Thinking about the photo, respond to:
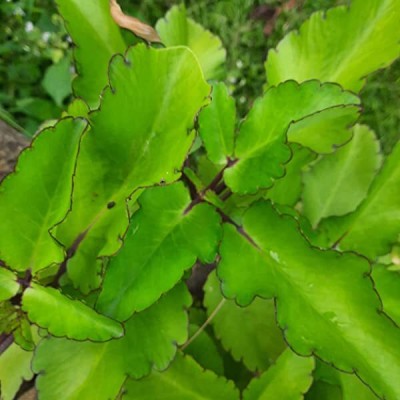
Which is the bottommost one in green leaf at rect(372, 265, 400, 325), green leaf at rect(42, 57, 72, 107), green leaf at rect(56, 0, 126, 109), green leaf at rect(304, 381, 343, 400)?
green leaf at rect(304, 381, 343, 400)

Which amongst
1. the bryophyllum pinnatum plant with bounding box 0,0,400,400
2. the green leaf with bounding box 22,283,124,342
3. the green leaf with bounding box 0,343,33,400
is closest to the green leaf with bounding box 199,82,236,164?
the bryophyllum pinnatum plant with bounding box 0,0,400,400

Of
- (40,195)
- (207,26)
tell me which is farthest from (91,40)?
(207,26)

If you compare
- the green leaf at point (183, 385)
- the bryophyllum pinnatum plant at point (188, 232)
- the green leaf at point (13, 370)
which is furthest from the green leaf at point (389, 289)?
the green leaf at point (13, 370)

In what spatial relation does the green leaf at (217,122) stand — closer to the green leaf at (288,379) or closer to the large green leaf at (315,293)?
the large green leaf at (315,293)

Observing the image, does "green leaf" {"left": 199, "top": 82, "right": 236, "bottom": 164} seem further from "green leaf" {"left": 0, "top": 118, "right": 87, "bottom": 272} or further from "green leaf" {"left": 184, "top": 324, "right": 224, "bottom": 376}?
"green leaf" {"left": 184, "top": 324, "right": 224, "bottom": 376}

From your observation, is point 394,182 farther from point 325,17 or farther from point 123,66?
point 123,66

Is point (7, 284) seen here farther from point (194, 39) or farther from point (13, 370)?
point (194, 39)
